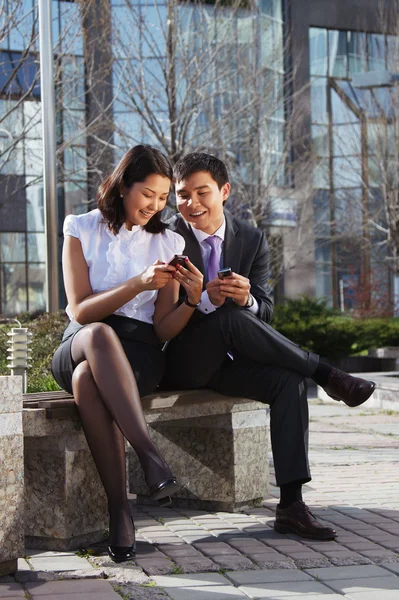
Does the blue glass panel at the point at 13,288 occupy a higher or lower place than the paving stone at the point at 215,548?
higher

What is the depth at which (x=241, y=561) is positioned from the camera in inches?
161

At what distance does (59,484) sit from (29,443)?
0.23 meters

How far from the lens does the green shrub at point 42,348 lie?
701 cm

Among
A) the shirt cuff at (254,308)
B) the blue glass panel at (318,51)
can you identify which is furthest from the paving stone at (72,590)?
the blue glass panel at (318,51)

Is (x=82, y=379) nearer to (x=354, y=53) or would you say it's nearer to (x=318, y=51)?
(x=318, y=51)

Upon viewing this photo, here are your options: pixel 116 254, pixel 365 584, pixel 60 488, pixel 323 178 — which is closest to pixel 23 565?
pixel 60 488

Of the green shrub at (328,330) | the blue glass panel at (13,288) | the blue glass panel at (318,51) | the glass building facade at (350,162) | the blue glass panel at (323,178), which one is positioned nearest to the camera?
the green shrub at (328,330)

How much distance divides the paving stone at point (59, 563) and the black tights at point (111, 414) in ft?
0.52

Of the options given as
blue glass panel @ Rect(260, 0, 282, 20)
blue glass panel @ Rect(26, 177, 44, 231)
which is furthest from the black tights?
blue glass panel @ Rect(260, 0, 282, 20)

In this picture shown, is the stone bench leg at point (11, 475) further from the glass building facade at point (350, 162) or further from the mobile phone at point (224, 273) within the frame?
the glass building facade at point (350, 162)

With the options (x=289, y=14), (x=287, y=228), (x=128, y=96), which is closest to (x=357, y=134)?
(x=287, y=228)

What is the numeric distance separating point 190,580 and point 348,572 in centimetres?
61

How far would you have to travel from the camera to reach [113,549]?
4066mm

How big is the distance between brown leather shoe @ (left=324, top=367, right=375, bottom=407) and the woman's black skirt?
2.58 ft
